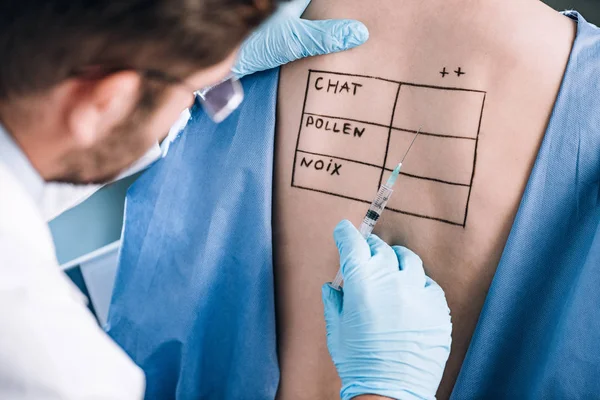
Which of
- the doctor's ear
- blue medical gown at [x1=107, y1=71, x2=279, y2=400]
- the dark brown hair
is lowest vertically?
blue medical gown at [x1=107, y1=71, x2=279, y2=400]

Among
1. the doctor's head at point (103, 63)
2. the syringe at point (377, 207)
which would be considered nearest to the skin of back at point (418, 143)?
the syringe at point (377, 207)

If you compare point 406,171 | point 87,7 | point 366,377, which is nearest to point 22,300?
point 87,7

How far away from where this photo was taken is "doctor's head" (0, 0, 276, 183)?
1.92ft

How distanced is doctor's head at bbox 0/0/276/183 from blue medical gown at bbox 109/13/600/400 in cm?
50

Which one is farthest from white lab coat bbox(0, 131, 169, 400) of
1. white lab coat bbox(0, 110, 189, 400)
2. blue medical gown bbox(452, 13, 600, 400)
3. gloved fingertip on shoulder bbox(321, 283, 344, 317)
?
blue medical gown bbox(452, 13, 600, 400)

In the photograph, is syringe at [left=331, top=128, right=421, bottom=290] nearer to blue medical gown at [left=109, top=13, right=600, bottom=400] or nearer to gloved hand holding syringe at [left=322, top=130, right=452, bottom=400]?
gloved hand holding syringe at [left=322, top=130, right=452, bottom=400]

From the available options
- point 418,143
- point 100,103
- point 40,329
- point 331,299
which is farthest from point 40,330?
point 418,143

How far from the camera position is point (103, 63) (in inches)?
24.7

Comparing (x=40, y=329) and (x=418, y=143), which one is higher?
(x=418, y=143)

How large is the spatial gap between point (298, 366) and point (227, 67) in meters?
0.75

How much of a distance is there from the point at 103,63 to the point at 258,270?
68cm

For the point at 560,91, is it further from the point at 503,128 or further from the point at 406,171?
the point at 406,171

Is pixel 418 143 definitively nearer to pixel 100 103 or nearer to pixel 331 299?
pixel 331 299

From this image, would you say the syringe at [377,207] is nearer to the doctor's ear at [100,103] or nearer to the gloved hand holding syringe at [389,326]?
the gloved hand holding syringe at [389,326]
